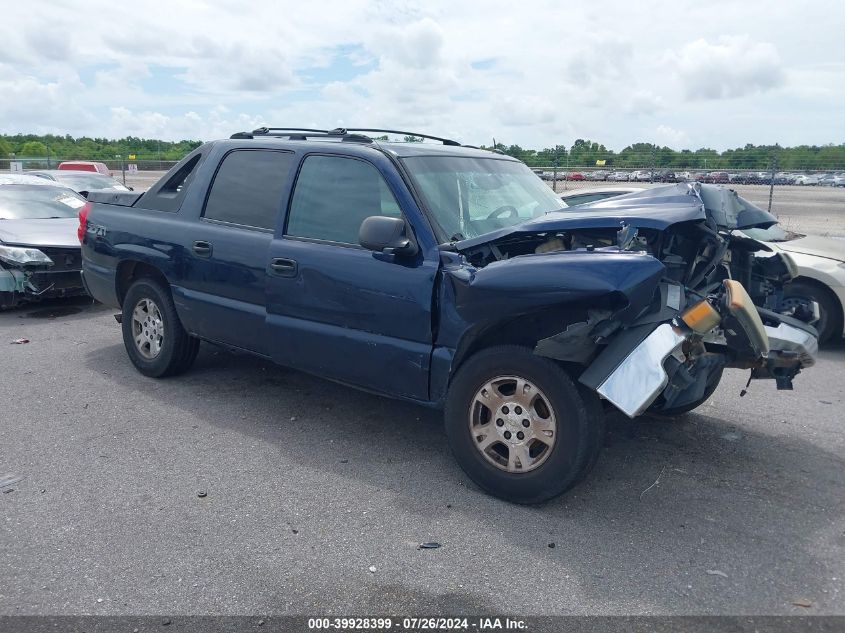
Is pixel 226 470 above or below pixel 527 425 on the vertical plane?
below

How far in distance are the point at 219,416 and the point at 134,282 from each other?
1.59 m

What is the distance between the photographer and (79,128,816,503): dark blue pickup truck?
11.3 ft

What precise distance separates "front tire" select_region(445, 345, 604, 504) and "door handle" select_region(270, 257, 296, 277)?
1.36 metres

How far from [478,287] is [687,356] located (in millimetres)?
1106

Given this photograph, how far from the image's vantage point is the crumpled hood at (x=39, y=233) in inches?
318

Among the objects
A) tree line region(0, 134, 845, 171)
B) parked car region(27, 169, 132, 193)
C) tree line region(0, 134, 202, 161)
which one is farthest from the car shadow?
tree line region(0, 134, 202, 161)

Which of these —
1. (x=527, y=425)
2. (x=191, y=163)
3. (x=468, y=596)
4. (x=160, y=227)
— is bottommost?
(x=468, y=596)

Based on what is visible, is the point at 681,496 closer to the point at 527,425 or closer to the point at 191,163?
the point at 527,425

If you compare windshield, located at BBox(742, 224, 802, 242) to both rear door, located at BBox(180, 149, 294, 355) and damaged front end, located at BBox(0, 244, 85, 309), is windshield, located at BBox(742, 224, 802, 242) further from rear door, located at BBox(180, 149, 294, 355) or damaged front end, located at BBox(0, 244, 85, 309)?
damaged front end, located at BBox(0, 244, 85, 309)

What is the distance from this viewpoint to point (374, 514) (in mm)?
3646

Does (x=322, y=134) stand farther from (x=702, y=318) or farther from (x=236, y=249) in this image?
(x=702, y=318)

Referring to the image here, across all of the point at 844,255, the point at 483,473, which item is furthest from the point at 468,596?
the point at 844,255

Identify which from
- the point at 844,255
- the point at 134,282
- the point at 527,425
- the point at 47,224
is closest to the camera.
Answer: the point at 527,425

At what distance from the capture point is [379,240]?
384 centimetres
